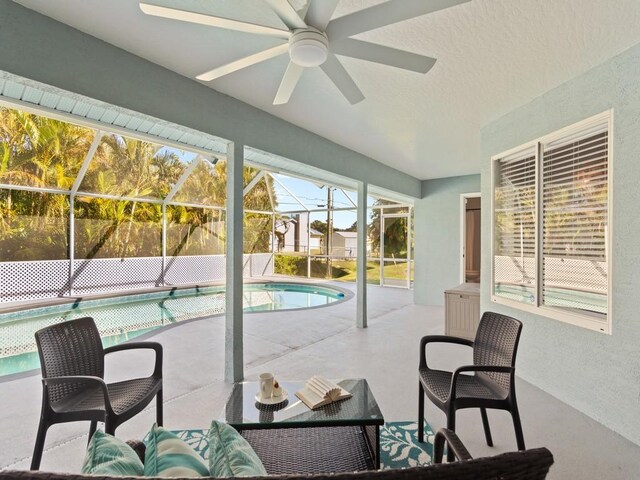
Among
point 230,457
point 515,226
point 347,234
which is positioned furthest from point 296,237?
point 230,457

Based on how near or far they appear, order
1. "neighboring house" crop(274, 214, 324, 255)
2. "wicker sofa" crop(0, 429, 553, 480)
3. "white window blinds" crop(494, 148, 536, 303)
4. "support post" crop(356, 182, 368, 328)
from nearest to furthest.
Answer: "wicker sofa" crop(0, 429, 553, 480), "white window blinds" crop(494, 148, 536, 303), "support post" crop(356, 182, 368, 328), "neighboring house" crop(274, 214, 324, 255)

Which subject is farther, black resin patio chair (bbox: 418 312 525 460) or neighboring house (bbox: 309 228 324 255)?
neighboring house (bbox: 309 228 324 255)

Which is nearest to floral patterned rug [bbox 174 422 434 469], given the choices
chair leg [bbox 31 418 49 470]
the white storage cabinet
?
chair leg [bbox 31 418 49 470]

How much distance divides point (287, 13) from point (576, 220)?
2.94 metres

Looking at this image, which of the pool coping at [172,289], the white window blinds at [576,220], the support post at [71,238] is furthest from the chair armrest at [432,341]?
the support post at [71,238]

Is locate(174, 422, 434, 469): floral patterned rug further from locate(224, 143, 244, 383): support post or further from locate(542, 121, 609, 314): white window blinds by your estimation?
locate(542, 121, 609, 314): white window blinds

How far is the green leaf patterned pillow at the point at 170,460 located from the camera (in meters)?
0.80

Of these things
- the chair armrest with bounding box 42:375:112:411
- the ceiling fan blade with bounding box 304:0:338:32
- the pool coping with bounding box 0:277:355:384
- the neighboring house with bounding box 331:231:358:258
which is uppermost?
the ceiling fan blade with bounding box 304:0:338:32

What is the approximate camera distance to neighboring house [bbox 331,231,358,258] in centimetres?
1131

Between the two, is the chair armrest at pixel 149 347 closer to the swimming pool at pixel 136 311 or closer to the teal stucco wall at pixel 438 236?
the swimming pool at pixel 136 311

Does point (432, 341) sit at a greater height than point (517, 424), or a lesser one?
greater

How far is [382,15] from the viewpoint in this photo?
5.17ft

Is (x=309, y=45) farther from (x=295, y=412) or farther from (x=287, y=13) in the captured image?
(x=295, y=412)

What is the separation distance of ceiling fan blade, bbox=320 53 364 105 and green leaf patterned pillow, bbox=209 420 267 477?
1.86 metres
